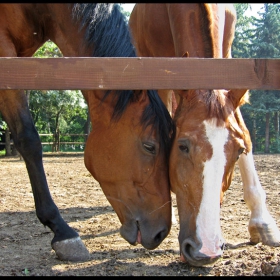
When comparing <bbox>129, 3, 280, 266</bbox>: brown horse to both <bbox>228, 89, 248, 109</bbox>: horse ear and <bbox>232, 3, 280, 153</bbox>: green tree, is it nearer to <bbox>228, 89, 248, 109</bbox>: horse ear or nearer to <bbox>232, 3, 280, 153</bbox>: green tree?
<bbox>228, 89, 248, 109</bbox>: horse ear

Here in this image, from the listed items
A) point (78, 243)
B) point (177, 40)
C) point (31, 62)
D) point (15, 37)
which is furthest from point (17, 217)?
point (31, 62)

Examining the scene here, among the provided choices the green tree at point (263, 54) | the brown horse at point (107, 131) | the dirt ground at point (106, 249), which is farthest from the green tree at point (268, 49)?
the brown horse at point (107, 131)

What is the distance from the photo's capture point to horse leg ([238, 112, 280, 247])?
331cm

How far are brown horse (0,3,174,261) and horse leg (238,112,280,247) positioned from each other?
89 cm

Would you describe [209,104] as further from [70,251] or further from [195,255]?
[70,251]

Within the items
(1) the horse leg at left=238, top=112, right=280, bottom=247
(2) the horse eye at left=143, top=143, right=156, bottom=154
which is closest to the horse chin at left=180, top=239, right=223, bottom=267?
(2) the horse eye at left=143, top=143, right=156, bottom=154

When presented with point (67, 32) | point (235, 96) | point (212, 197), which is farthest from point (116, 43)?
point (212, 197)

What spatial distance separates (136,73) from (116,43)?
1.16 meters

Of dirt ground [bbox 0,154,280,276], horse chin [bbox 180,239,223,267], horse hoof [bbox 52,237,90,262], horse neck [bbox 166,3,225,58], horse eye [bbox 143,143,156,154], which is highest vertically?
horse neck [bbox 166,3,225,58]

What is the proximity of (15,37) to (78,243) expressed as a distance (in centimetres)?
199

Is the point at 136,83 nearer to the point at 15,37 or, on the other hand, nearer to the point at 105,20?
the point at 105,20

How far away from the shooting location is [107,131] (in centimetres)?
293

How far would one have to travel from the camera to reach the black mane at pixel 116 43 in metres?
2.79

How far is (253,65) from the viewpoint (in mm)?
1991
